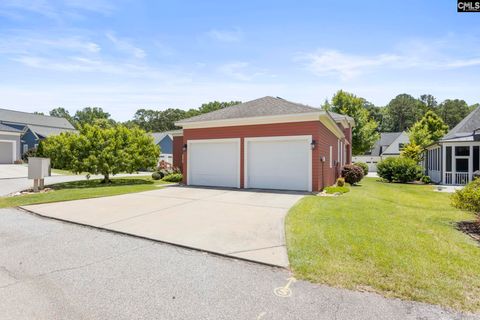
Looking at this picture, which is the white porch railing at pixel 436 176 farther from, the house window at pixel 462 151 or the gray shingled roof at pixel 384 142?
the gray shingled roof at pixel 384 142

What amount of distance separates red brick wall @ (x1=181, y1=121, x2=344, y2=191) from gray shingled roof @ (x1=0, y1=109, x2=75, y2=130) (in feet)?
122

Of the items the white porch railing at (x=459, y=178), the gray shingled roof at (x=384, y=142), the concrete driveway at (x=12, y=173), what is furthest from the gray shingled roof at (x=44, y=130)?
the gray shingled roof at (x=384, y=142)

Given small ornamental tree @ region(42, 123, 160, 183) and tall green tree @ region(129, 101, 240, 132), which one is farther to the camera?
tall green tree @ region(129, 101, 240, 132)

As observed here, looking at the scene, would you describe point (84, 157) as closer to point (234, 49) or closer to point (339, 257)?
point (234, 49)

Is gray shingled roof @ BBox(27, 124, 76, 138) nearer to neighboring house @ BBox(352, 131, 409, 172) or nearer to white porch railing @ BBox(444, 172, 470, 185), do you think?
neighboring house @ BBox(352, 131, 409, 172)

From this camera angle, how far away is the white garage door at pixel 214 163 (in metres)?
13.0

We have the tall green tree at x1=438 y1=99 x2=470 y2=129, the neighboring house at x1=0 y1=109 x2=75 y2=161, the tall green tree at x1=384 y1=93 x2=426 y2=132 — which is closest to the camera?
the neighboring house at x1=0 y1=109 x2=75 y2=161

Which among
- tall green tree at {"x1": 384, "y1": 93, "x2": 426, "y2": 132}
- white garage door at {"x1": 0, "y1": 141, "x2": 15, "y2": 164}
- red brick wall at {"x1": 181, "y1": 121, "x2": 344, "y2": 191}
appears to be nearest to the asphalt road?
red brick wall at {"x1": 181, "y1": 121, "x2": 344, "y2": 191}

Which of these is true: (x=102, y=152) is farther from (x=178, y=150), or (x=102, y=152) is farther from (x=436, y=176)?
(x=436, y=176)

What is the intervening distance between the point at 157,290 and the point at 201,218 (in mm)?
3463

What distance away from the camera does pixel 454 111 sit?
58.6 metres

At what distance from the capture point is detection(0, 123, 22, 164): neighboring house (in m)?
30.6

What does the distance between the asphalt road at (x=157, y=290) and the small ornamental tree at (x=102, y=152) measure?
11110 mm

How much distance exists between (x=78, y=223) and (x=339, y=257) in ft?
18.7
